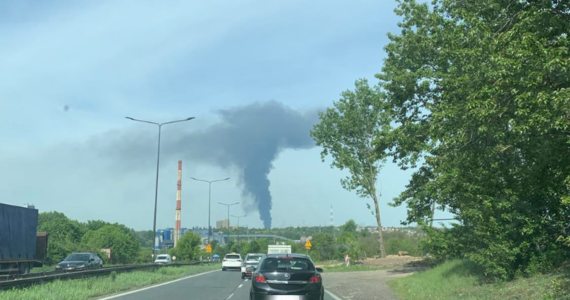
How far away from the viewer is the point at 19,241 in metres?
30.2

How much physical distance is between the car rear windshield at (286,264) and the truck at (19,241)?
21.4 m

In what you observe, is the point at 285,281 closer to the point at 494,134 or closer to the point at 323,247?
the point at 494,134

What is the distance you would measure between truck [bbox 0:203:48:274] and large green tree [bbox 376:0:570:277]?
21.7 metres

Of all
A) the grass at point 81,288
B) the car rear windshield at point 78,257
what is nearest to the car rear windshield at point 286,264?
the grass at point 81,288

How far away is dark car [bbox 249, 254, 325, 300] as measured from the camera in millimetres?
→ 11945

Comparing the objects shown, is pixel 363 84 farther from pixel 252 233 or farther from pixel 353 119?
pixel 252 233

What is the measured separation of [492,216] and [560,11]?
6.74 meters

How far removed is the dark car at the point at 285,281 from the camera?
11.9m

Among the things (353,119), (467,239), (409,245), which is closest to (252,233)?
(409,245)

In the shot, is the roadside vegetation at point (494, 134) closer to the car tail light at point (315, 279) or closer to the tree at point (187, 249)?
the car tail light at point (315, 279)

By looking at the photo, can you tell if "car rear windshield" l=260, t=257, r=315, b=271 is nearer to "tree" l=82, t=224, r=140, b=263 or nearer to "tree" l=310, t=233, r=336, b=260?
"tree" l=310, t=233, r=336, b=260

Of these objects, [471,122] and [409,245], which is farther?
[409,245]

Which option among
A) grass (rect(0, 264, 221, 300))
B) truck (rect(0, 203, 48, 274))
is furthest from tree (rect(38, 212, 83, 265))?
grass (rect(0, 264, 221, 300))

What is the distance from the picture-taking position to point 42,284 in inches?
687
